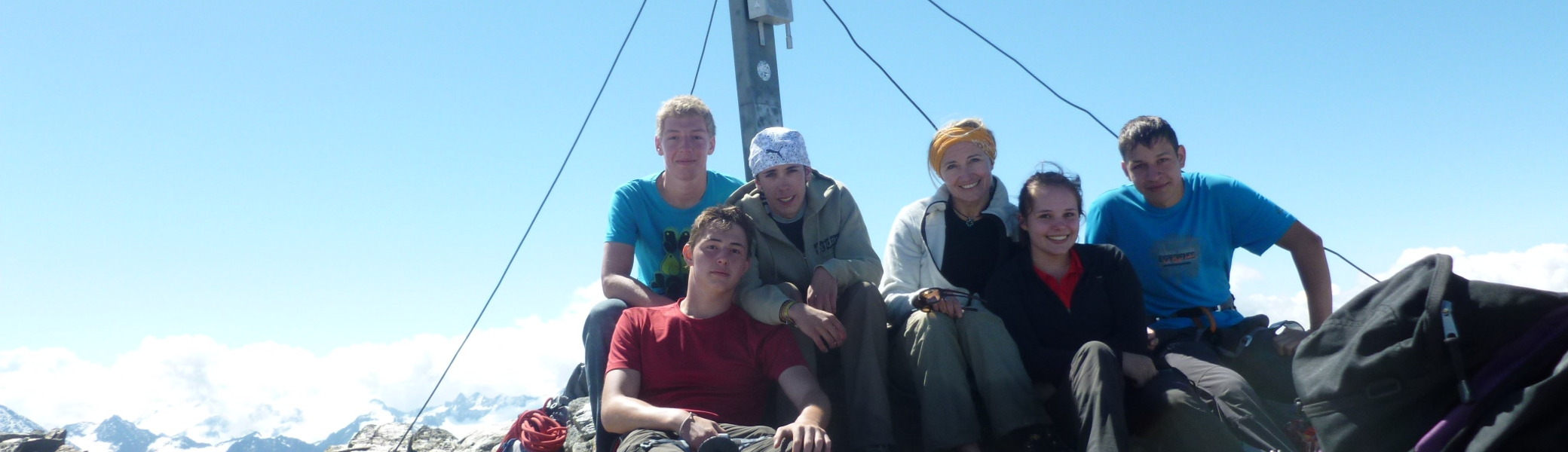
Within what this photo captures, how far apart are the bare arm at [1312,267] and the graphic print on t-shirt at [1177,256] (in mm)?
448

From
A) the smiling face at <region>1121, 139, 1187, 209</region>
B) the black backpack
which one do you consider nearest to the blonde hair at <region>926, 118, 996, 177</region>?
the smiling face at <region>1121, 139, 1187, 209</region>

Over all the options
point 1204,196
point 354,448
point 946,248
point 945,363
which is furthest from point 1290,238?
point 354,448

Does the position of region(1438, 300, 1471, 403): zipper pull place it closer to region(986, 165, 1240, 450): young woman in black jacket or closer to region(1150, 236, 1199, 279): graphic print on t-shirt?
region(986, 165, 1240, 450): young woman in black jacket

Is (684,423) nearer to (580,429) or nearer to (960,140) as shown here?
(580,429)

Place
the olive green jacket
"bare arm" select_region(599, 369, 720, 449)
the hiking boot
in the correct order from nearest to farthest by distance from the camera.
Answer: the hiking boot
"bare arm" select_region(599, 369, 720, 449)
the olive green jacket

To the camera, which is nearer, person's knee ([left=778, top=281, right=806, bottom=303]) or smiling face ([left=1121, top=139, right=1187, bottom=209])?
person's knee ([left=778, top=281, right=806, bottom=303])

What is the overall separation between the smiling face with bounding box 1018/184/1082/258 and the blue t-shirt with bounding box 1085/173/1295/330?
689mm

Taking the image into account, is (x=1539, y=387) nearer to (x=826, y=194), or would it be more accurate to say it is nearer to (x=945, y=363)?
(x=945, y=363)

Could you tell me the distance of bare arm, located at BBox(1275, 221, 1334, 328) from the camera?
4.50 metres

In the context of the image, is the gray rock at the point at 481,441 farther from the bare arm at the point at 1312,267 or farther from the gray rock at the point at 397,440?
the bare arm at the point at 1312,267

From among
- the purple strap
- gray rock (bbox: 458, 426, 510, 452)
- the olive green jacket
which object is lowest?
the purple strap

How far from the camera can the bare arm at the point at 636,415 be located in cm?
338

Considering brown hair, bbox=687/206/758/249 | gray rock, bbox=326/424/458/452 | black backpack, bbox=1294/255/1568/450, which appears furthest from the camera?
gray rock, bbox=326/424/458/452

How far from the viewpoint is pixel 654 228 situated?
482 centimetres
